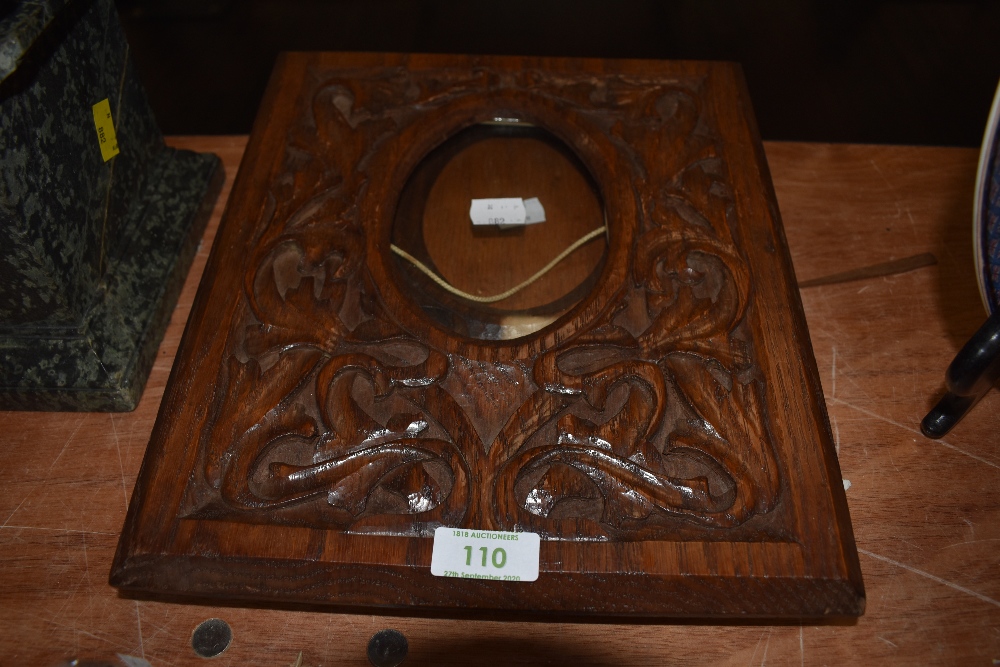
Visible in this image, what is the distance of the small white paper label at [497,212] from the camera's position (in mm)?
1002

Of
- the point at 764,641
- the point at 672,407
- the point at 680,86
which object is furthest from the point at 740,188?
the point at 764,641

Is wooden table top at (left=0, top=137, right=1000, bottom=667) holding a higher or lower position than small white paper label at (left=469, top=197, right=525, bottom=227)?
lower

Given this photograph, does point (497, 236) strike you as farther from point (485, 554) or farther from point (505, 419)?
point (485, 554)

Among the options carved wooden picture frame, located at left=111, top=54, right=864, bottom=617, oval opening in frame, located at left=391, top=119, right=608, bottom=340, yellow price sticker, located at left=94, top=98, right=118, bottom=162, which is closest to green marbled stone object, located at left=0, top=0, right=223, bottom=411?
yellow price sticker, located at left=94, top=98, right=118, bottom=162

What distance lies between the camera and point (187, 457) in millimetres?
721

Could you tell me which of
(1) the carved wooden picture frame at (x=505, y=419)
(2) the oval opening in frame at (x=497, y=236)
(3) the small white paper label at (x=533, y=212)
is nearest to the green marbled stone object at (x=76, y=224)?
(1) the carved wooden picture frame at (x=505, y=419)

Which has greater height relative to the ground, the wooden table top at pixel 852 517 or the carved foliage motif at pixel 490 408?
the carved foliage motif at pixel 490 408

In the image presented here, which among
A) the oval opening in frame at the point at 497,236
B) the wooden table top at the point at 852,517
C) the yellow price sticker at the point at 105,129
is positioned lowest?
the wooden table top at the point at 852,517

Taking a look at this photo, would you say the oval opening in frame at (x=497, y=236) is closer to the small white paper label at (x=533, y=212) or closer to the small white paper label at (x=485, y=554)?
the small white paper label at (x=533, y=212)

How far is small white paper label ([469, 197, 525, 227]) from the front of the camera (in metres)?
1.00

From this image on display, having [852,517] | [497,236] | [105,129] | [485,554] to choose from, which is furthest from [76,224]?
[852,517]

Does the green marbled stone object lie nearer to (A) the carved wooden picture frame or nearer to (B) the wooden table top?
(B) the wooden table top

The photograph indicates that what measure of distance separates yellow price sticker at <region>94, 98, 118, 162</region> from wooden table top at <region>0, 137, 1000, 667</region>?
0.18 meters

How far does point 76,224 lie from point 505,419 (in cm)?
51
